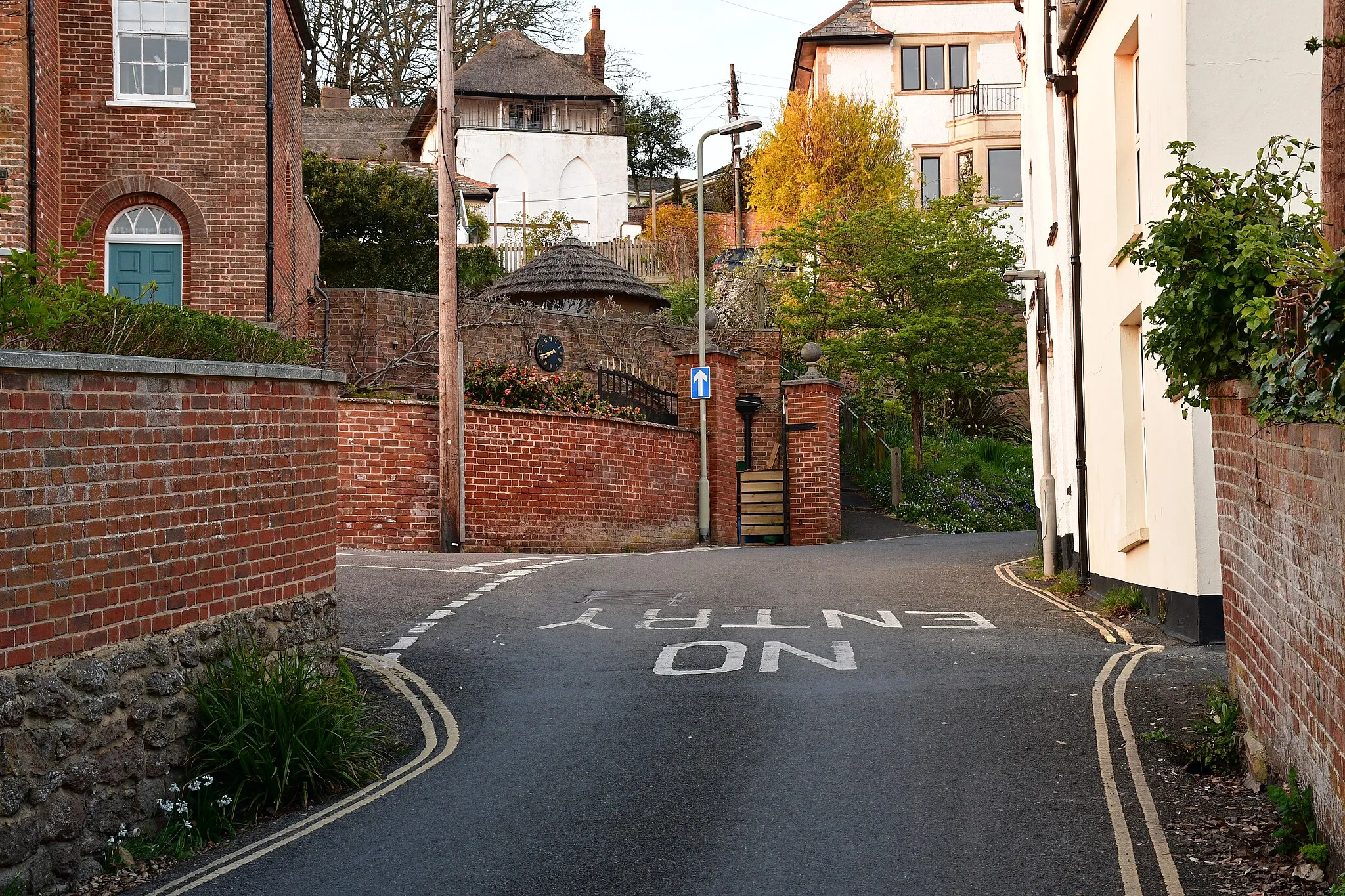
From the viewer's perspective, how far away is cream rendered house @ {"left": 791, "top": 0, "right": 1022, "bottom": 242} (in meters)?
49.5

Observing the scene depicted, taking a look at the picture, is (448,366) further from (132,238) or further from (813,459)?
(813,459)

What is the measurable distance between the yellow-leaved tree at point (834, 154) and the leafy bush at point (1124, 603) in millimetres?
33279

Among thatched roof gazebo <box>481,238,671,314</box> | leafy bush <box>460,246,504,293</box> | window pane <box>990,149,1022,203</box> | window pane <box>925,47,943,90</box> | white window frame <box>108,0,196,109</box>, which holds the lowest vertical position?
thatched roof gazebo <box>481,238,671,314</box>

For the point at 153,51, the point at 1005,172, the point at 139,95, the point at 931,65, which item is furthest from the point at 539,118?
the point at 139,95

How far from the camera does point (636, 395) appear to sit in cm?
2828

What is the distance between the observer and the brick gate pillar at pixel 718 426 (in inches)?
1072

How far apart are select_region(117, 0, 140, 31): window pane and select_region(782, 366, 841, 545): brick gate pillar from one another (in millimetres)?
14492

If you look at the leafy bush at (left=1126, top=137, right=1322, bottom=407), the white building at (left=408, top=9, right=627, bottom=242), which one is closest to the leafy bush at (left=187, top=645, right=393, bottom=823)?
the leafy bush at (left=1126, top=137, right=1322, bottom=407)

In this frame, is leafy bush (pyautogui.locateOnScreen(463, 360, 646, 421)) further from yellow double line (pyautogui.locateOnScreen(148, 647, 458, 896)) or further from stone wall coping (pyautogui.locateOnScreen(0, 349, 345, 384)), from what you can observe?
stone wall coping (pyautogui.locateOnScreen(0, 349, 345, 384))

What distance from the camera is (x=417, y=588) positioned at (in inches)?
610

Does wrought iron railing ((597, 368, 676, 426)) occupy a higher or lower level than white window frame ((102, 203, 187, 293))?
lower

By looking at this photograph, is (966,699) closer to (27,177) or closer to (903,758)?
(903,758)

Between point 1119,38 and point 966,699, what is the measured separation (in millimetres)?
7875

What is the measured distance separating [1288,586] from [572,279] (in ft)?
91.7
